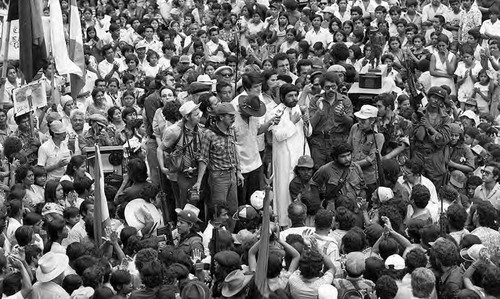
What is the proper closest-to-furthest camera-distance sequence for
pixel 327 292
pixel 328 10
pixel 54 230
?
pixel 327 292
pixel 54 230
pixel 328 10

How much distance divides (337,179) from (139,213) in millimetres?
2214

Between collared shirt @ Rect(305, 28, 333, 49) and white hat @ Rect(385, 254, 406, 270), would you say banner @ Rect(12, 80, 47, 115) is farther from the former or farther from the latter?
white hat @ Rect(385, 254, 406, 270)

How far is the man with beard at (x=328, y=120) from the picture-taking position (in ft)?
49.9

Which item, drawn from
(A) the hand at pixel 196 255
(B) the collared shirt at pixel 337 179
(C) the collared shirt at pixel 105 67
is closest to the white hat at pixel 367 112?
(B) the collared shirt at pixel 337 179

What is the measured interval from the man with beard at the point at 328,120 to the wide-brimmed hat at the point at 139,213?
8.20 feet

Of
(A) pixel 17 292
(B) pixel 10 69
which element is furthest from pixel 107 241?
(B) pixel 10 69

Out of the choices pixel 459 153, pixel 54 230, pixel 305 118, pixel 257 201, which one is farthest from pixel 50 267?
pixel 459 153

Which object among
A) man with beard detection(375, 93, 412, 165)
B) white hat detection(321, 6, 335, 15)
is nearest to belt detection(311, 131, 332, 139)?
man with beard detection(375, 93, 412, 165)

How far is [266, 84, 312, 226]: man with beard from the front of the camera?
14141 millimetres

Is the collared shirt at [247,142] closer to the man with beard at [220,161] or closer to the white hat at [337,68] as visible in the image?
the man with beard at [220,161]

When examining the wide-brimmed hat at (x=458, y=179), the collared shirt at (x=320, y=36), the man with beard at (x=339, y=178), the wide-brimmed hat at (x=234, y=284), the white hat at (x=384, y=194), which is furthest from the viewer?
the collared shirt at (x=320, y=36)

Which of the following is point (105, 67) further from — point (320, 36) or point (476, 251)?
point (476, 251)

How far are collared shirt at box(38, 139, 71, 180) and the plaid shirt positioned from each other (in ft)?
7.09

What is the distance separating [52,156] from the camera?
1529 cm
